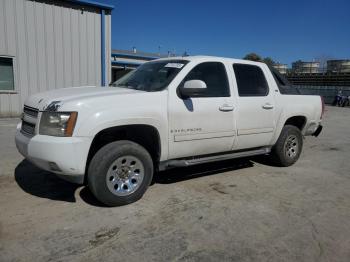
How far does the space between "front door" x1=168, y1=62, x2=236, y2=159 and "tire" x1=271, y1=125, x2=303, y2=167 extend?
1.36 metres

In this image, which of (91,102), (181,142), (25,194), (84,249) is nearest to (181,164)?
(181,142)

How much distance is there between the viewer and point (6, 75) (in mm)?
11523

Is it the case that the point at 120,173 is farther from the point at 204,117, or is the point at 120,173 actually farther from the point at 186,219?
the point at 204,117

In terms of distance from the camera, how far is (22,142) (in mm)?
4020

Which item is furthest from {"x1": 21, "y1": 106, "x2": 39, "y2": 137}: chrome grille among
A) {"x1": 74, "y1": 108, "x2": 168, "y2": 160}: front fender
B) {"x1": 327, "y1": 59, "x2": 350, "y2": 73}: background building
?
{"x1": 327, "y1": 59, "x2": 350, "y2": 73}: background building

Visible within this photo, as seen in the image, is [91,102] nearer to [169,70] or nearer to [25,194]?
[169,70]

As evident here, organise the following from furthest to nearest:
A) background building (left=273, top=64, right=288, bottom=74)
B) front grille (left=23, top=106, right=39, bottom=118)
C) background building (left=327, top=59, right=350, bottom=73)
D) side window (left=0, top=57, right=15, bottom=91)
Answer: background building (left=273, top=64, right=288, bottom=74), background building (left=327, top=59, right=350, bottom=73), side window (left=0, top=57, right=15, bottom=91), front grille (left=23, top=106, right=39, bottom=118)

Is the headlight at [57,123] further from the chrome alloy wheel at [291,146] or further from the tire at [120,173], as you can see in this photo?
the chrome alloy wheel at [291,146]

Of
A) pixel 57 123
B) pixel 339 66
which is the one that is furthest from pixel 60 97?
pixel 339 66

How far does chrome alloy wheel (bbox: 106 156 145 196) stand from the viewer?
3.97 metres

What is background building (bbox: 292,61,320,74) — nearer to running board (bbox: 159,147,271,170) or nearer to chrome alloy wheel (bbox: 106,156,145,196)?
running board (bbox: 159,147,271,170)

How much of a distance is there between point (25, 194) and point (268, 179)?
145 inches

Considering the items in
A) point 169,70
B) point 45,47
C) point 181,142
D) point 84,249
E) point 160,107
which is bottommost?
point 84,249

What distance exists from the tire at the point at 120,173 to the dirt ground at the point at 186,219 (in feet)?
0.55
